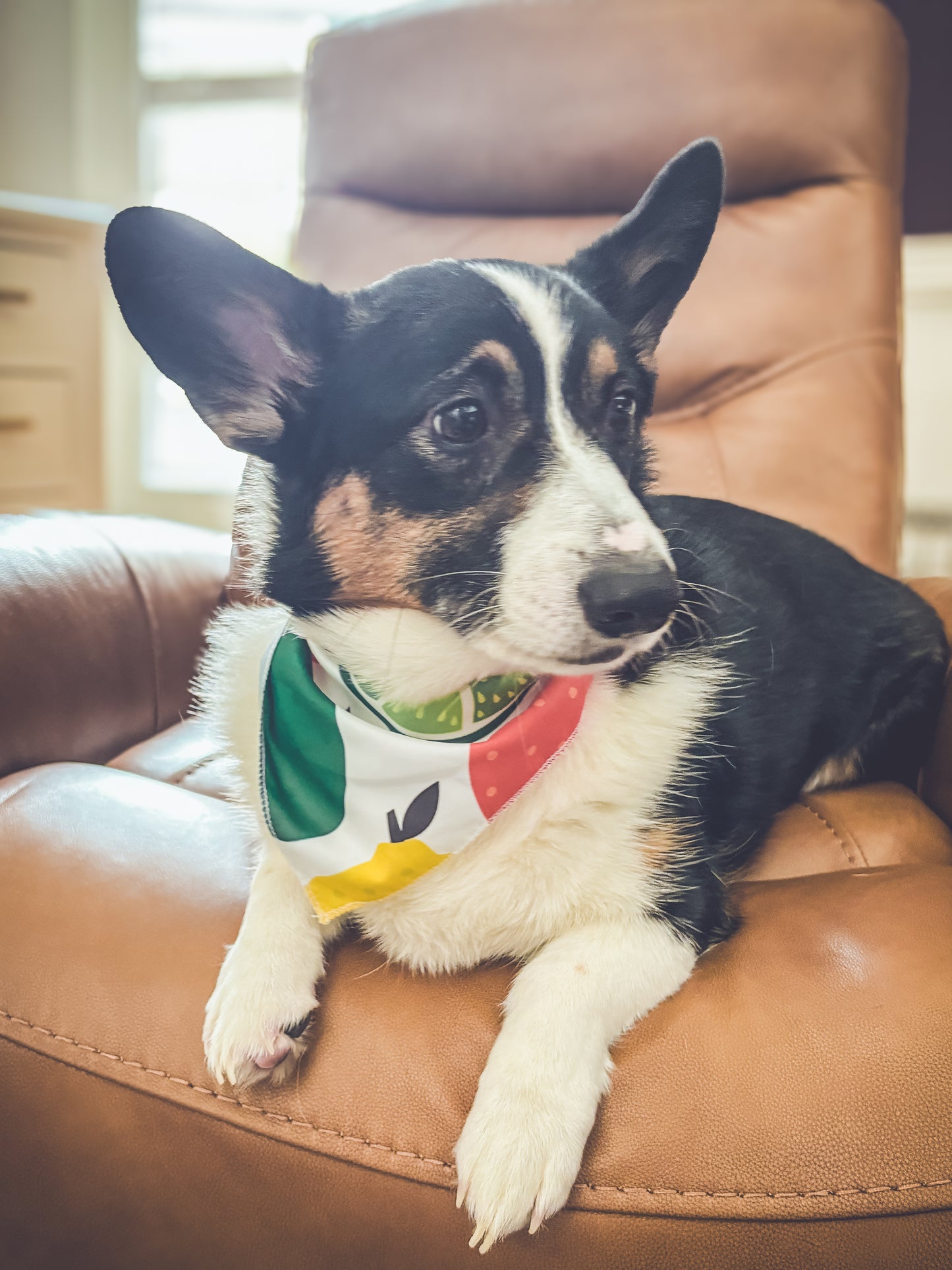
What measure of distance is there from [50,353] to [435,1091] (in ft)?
9.85

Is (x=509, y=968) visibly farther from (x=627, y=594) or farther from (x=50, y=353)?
(x=50, y=353)

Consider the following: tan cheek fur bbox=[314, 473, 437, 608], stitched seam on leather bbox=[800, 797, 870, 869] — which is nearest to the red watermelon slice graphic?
tan cheek fur bbox=[314, 473, 437, 608]

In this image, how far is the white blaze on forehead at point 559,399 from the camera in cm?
87

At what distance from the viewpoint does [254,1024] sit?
31.0 inches

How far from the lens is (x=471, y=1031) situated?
0.82 metres

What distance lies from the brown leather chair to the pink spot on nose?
42cm

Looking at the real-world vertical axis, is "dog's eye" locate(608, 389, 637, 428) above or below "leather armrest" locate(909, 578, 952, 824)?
above

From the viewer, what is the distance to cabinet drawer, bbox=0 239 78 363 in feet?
9.47

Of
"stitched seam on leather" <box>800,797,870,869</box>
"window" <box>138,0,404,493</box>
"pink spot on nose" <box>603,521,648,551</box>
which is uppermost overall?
"window" <box>138,0,404,493</box>

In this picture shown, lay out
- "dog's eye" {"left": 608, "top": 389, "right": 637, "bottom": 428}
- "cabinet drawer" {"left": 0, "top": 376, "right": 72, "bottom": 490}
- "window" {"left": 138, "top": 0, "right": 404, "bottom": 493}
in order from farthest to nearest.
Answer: "window" {"left": 138, "top": 0, "right": 404, "bottom": 493} → "cabinet drawer" {"left": 0, "top": 376, "right": 72, "bottom": 490} → "dog's eye" {"left": 608, "top": 389, "right": 637, "bottom": 428}

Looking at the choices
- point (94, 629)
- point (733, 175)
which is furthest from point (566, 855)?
point (733, 175)

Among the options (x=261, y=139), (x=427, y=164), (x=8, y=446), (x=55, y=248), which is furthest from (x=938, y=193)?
(x=8, y=446)

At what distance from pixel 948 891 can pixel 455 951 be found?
510 millimetres

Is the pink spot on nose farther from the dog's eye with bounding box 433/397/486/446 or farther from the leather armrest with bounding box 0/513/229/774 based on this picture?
the leather armrest with bounding box 0/513/229/774
